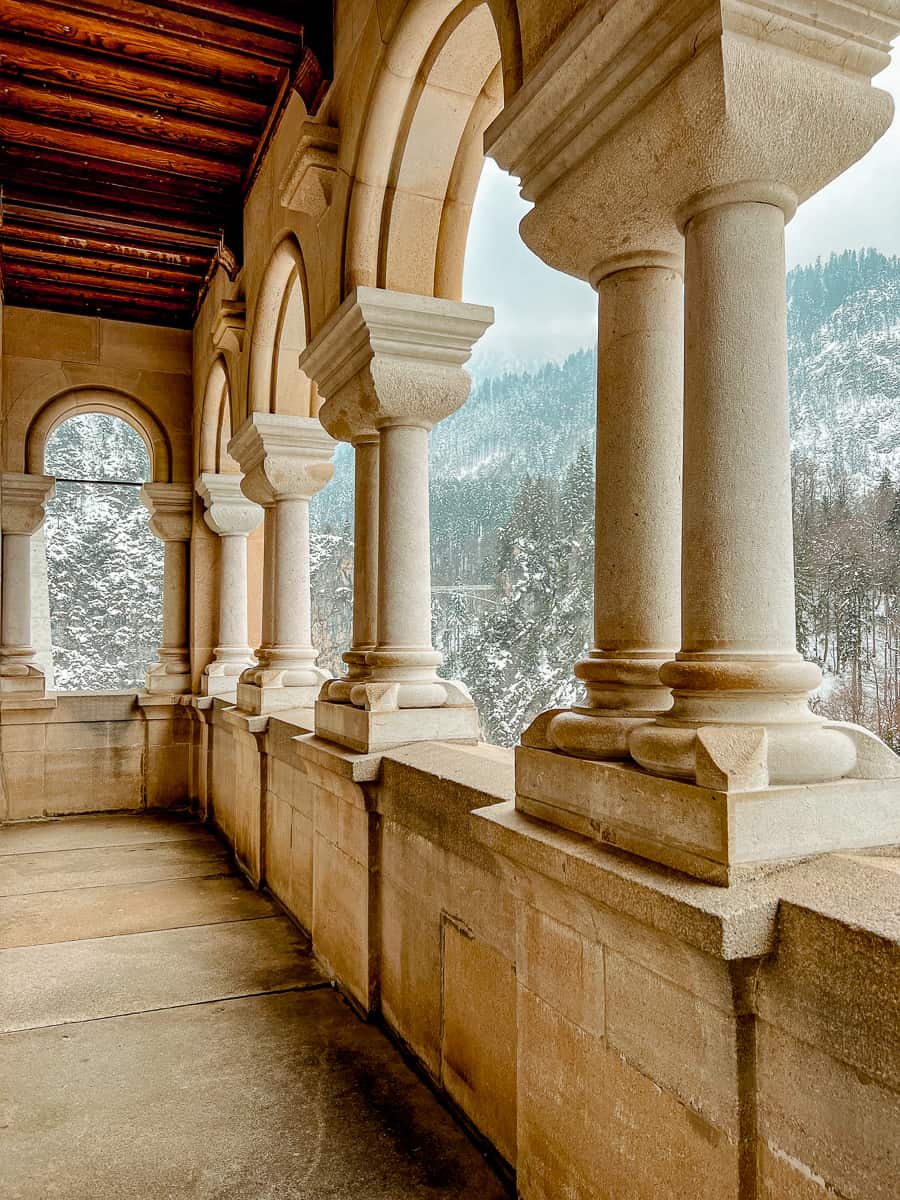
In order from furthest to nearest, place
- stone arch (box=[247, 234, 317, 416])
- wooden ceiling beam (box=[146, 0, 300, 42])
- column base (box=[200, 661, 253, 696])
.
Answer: column base (box=[200, 661, 253, 696]) → stone arch (box=[247, 234, 317, 416]) → wooden ceiling beam (box=[146, 0, 300, 42])

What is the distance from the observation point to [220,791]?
17.1 ft

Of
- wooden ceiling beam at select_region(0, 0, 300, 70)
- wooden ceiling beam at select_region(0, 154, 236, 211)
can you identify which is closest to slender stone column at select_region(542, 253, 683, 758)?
wooden ceiling beam at select_region(0, 0, 300, 70)

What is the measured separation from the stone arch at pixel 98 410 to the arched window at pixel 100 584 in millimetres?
8150

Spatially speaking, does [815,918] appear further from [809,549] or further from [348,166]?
[348,166]

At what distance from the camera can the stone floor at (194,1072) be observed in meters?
1.87

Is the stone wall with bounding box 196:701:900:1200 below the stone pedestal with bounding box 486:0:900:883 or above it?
below

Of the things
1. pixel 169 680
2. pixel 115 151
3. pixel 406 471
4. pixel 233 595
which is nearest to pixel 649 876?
pixel 406 471

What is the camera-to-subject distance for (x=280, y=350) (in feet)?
14.5

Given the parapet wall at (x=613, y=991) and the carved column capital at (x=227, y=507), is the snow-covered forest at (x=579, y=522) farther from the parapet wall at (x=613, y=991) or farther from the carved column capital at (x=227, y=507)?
the carved column capital at (x=227, y=507)

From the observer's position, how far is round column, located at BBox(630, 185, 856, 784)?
127 centimetres

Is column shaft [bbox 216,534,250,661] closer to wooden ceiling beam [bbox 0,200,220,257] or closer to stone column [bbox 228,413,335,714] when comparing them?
stone column [bbox 228,413,335,714]

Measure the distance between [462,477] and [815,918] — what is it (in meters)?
3.51

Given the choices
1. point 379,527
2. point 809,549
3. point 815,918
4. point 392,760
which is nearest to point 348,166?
point 379,527

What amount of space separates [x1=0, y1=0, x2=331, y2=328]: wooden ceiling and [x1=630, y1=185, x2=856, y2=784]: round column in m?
2.51
